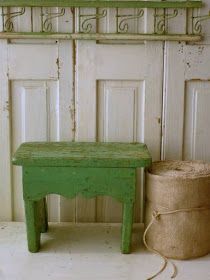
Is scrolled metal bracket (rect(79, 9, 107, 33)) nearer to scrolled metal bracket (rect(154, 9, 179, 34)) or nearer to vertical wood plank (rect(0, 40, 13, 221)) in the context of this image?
scrolled metal bracket (rect(154, 9, 179, 34))

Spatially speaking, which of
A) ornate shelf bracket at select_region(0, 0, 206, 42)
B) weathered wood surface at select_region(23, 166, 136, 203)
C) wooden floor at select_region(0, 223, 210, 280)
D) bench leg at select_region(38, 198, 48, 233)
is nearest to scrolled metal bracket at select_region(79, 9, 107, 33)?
ornate shelf bracket at select_region(0, 0, 206, 42)

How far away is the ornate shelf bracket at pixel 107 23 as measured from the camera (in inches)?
90.9

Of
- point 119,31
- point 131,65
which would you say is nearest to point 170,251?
point 131,65

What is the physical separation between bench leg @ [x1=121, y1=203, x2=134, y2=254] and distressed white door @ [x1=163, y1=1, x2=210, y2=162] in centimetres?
47

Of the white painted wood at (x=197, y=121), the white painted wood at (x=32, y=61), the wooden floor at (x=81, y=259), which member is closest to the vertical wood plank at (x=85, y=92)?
the white painted wood at (x=32, y=61)

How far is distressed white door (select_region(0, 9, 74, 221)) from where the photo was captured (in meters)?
2.36

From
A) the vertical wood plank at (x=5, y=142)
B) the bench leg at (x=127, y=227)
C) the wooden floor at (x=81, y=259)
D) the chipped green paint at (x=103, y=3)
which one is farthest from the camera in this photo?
the vertical wood plank at (x=5, y=142)

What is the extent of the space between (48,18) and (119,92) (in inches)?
19.8

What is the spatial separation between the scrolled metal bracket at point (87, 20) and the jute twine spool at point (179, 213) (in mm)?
769

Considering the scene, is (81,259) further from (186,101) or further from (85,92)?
(186,101)

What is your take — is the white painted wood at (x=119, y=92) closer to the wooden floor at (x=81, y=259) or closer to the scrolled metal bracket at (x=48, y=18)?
the scrolled metal bracket at (x=48, y=18)

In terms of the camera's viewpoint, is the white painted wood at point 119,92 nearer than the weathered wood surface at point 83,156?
No

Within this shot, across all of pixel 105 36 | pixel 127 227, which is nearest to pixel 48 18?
pixel 105 36

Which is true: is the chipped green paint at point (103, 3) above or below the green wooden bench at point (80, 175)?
above
